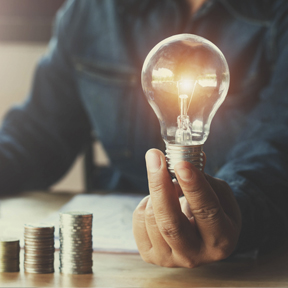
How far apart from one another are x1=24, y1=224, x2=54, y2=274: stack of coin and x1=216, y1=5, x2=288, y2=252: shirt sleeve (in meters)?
0.26

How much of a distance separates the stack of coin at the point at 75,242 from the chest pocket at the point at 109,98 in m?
0.81

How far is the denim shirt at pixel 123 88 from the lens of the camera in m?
1.17

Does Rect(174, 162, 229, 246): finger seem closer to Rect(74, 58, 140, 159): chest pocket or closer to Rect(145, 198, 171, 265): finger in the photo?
Rect(145, 198, 171, 265): finger

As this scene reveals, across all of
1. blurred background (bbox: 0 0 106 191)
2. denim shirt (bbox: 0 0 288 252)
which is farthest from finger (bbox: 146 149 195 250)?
blurred background (bbox: 0 0 106 191)

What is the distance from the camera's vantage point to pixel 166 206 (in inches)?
18.4

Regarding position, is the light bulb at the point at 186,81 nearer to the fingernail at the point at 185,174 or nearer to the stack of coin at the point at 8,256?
the fingernail at the point at 185,174

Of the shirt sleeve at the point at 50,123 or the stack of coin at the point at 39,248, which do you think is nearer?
the stack of coin at the point at 39,248

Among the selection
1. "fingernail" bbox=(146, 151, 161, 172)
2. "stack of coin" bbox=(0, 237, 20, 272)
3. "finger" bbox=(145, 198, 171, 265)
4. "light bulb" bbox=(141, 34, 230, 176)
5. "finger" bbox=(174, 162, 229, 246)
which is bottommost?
"stack of coin" bbox=(0, 237, 20, 272)

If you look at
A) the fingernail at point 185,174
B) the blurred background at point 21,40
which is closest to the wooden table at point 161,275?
the fingernail at point 185,174

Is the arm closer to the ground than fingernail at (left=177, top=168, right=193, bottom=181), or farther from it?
closer to the ground

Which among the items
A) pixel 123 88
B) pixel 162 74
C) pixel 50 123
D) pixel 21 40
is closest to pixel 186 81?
pixel 162 74

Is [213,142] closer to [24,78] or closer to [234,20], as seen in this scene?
[234,20]

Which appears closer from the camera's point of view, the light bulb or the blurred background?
the light bulb

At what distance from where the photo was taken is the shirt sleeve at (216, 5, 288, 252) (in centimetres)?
63
